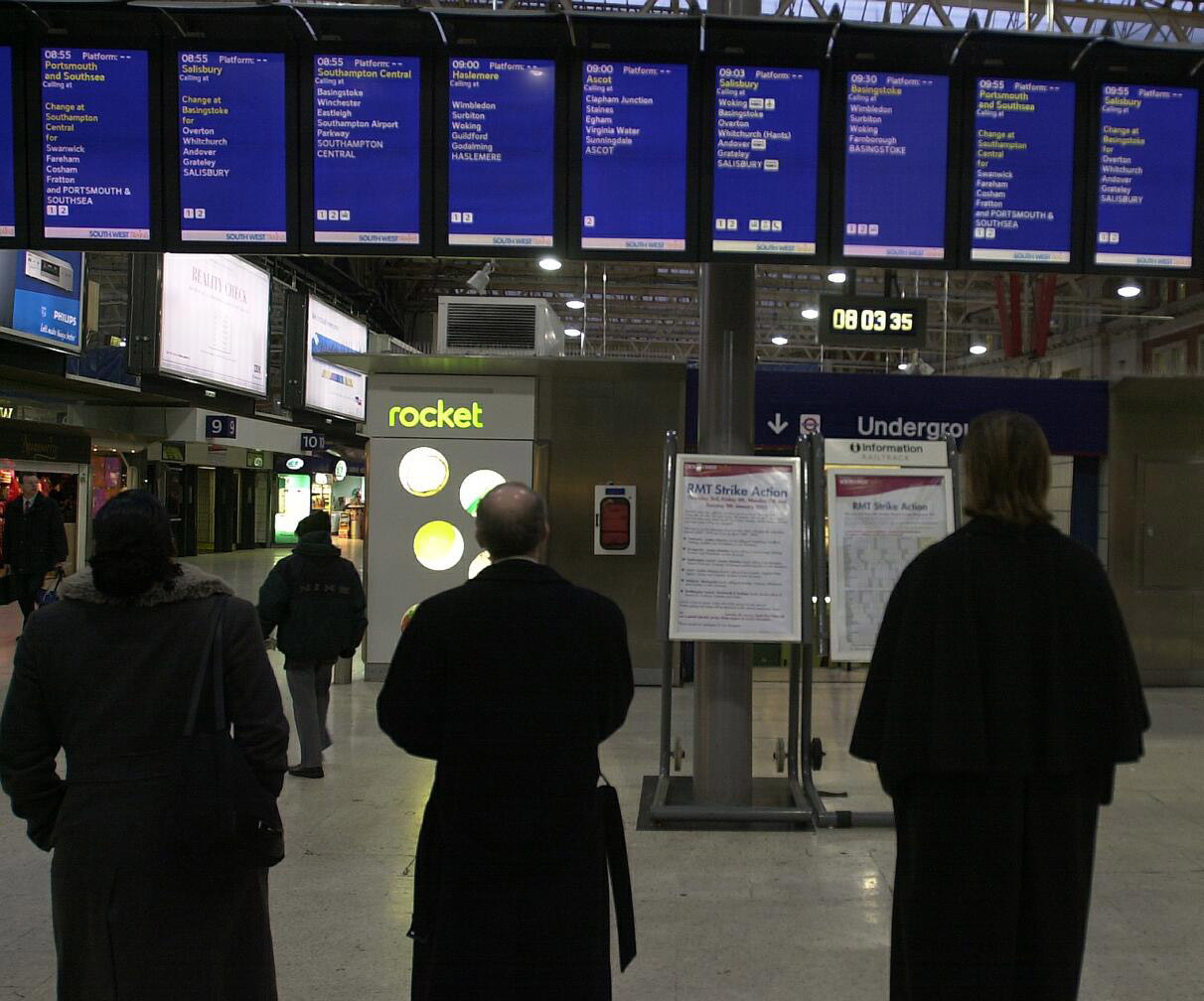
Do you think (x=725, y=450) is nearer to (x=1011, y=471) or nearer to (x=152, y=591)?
(x=1011, y=471)

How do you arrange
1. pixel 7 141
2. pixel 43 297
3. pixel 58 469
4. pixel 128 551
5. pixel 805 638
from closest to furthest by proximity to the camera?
pixel 128 551, pixel 7 141, pixel 805 638, pixel 43 297, pixel 58 469

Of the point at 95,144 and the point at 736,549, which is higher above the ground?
the point at 95,144

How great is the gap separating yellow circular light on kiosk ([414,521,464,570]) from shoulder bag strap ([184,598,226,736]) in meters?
6.54

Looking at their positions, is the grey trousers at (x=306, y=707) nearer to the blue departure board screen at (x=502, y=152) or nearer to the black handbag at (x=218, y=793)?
the blue departure board screen at (x=502, y=152)

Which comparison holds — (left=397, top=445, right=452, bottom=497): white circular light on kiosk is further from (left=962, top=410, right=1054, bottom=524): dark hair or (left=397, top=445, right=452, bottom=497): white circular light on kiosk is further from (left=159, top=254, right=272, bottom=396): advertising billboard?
(left=962, top=410, right=1054, bottom=524): dark hair

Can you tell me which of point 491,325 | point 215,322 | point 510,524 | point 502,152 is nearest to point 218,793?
point 510,524

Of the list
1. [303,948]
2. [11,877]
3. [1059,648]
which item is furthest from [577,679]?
[11,877]

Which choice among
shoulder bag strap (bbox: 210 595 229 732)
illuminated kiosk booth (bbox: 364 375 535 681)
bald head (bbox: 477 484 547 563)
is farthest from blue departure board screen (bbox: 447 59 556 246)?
illuminated kiosk booth (bbox: 364 375 535 681)

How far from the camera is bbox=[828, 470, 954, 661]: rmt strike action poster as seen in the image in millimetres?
4844

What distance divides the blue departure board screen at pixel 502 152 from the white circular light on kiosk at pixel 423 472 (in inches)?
174

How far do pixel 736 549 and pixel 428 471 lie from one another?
15.2 feet

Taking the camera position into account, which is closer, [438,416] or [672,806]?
[672,806]

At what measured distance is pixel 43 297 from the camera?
11.3 metres

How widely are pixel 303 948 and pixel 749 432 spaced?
3185mm
